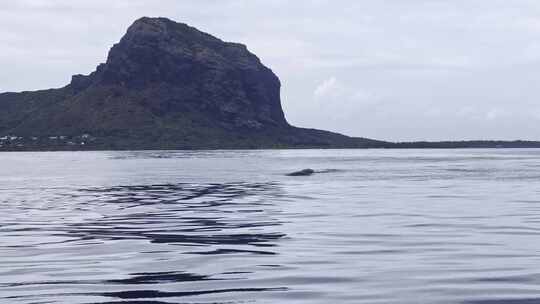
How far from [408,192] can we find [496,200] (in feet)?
28.7

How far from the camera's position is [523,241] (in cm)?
2416

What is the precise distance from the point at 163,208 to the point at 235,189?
17.7 m

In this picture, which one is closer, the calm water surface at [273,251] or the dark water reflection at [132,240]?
the calm water surface at [273,251]

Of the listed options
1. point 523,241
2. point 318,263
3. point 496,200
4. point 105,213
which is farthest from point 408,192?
point 318,263

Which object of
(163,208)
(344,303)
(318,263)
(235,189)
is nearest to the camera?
(344,303)

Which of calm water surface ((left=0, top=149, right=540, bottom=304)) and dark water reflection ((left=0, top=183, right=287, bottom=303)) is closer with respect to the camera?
calm water surface ((left=0, top=149, right=540, bottom=304))

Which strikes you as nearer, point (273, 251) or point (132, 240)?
point (273, 251)

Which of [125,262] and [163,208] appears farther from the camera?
[163,208]

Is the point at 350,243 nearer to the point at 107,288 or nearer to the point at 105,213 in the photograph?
the point at 107,288

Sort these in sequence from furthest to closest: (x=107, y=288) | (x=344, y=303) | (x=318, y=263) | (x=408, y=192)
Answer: (x=408, y=192)
(x=318, y=263)
(x=107, y=288)
(x=344, y=303)

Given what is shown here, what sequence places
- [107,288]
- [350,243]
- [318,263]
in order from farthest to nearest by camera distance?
[350,243] < [318,263] < [107,288]

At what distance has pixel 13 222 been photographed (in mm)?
31844

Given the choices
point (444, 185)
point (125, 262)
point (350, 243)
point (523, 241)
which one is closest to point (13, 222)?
point (125, 262)

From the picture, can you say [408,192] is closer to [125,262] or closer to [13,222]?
[13,222]
